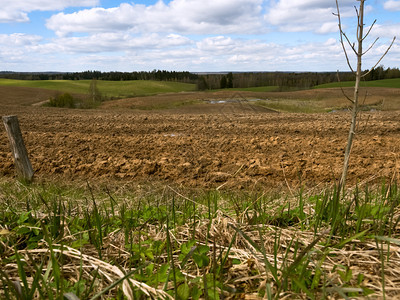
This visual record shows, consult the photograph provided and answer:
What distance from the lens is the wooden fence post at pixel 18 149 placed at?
697 centimetres

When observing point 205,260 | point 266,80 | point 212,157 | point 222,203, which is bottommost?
point 212,157

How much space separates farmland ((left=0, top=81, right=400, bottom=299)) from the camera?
6.47 ft

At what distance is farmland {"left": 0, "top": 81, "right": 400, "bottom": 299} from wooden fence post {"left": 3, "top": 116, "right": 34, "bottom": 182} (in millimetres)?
316

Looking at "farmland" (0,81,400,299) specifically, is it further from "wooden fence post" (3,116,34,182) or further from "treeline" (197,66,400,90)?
"treeline" (197,66,400,90)

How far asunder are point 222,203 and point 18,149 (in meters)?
5.33

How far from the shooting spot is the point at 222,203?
4.01 metres

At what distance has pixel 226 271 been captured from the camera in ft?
6.95

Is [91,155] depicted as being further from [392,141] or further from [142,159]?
[392,141]

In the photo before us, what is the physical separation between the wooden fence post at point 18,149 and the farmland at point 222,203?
32 cm

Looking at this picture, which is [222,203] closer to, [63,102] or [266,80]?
[63,102]

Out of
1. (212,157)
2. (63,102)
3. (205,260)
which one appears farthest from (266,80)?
(205,260)

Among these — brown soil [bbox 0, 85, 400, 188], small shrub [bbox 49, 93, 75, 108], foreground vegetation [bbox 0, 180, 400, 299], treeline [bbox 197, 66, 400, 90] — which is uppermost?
treeline [bbox 197, 66, 400, 90]

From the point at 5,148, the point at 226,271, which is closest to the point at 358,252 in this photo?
the point at 226,271

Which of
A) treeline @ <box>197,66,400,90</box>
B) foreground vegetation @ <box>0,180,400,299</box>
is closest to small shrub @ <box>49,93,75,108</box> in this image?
foreground vegetation @ <box>0,180,400,299</box>
